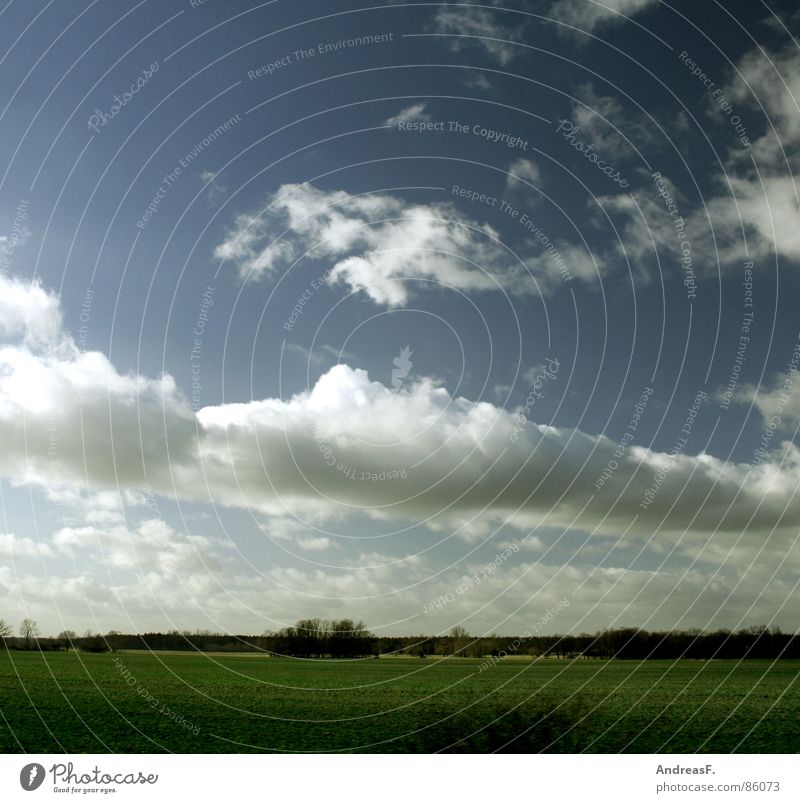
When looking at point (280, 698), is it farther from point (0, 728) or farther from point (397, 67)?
point (397, 67)

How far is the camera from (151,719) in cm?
2688

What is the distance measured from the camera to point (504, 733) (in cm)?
2264
